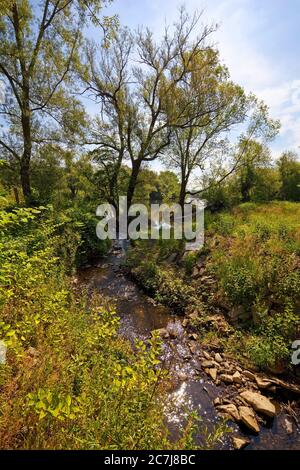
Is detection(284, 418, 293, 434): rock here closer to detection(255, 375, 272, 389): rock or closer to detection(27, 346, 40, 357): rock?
detection(255, 375, 272, 389): rock

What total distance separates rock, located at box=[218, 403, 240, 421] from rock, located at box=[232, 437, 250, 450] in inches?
12.1

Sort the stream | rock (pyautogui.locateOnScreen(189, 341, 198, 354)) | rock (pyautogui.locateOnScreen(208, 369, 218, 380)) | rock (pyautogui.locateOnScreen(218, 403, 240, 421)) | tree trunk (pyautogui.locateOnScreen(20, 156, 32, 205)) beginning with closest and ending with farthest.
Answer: the stream < rock (pyautogui.locateOnScreen(218, 403, 240, 421)) < rock (pyautogui.locateOnScreen(208, 369, 218, 380)) < rock (pyautogui.locateOnScreen(189, 341, 198, 354)) < tree trunk (pyautogui.locateOnScreen(20, 156, 32, 205))

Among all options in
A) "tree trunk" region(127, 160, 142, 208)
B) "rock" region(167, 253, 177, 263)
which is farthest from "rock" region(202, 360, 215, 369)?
"tree trunk" region(127, 160, 142, 208)

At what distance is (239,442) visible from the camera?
3672mm

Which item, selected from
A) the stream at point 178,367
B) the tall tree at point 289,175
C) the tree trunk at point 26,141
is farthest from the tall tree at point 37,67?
the tall tree at point 289,175

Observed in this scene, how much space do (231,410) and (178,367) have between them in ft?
4.37

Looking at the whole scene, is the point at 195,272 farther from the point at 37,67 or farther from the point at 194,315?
the point at 37,67

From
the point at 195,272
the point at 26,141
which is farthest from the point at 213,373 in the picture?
the point at 26,141

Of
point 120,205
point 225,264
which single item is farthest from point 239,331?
point 120,205

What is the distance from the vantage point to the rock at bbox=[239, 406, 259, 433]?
153 inches

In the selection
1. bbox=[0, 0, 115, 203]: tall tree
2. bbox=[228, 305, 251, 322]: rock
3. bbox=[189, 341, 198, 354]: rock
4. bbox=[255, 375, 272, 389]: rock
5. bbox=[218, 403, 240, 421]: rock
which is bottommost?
bbox=[218, 403, 240, 421]: rock

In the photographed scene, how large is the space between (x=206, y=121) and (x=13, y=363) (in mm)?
15565
